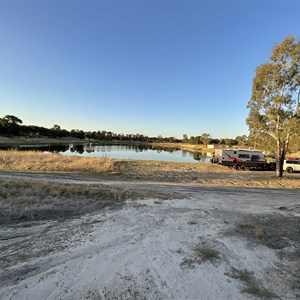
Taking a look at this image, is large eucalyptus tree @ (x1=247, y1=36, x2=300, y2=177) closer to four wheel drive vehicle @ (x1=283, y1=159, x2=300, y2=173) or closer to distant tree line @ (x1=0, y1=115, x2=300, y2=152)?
distant tree line @ (x1=0, y1=115, x2=300, y2=152)

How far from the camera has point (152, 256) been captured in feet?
16.2

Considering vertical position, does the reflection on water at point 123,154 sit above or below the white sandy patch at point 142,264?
below

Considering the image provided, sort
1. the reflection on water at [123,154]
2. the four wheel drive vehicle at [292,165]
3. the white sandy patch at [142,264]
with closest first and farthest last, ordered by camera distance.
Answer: the white sandy patch at [142,264]
the four wheel drive vehicle at [292,165]
the reflection on water at [123,154]

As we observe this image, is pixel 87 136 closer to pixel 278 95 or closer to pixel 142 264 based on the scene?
pixel 278 95

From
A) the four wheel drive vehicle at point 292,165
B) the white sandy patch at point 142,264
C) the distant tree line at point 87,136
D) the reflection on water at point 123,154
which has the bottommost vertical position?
the reflection on water at point 123,154

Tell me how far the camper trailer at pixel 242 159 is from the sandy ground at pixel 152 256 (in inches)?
841

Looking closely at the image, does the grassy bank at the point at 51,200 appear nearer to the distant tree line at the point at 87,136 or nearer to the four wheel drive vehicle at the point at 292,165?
the distant tree line at the point at 87,136

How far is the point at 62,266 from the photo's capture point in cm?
442

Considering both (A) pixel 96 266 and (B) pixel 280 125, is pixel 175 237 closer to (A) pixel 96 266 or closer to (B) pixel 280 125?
(A) pixel 96 266

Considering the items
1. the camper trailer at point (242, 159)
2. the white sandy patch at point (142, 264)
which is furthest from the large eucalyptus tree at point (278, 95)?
the white sandy patch at point (142, 264)

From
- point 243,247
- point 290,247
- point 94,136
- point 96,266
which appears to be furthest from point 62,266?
point 94,136

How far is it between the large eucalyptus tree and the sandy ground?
12421 millimetres

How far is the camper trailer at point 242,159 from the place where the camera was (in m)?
28.6

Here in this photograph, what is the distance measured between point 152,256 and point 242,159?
2665cm
